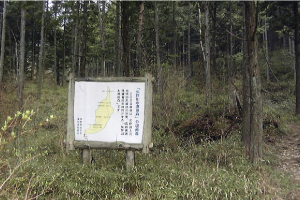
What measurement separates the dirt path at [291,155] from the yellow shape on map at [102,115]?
3.45m

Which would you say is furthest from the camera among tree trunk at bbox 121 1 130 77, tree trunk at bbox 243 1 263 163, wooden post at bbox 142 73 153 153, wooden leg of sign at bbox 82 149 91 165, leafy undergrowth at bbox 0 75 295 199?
tree trunk at bbox 121 1 130 77

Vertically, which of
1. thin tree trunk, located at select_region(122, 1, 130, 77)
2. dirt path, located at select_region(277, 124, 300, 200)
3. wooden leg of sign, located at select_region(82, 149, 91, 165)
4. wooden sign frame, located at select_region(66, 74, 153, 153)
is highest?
thin tree trunk, located at select_region(122, 1, 130, 77)

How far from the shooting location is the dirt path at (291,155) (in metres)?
5.34

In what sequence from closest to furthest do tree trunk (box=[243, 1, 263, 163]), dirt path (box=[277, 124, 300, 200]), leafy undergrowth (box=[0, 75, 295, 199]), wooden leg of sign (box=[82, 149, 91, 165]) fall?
leafy undergrowth (box=[0, 75, 295, 199]) → tree trunk (box=[243, 1, 263, 163]) → wooden leg of sign (box=[82, 149, 91, 165]) → dirt path (box=[277, 124, 300, 200])

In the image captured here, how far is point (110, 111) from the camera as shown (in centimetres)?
490

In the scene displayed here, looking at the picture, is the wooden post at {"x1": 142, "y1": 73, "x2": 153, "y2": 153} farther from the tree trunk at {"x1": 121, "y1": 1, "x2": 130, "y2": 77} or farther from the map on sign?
the tree trunk at {"x1": 121, "y1": 1, "x2": 130, "y2": 77}

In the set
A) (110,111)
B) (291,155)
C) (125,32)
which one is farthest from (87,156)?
(291,155)

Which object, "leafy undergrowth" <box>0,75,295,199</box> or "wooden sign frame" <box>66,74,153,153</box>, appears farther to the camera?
"wooden sign frame" <box>66,74,153,153</box>

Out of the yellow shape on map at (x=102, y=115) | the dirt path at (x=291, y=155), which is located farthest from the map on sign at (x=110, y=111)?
the dirt path at (x=291, y=155)

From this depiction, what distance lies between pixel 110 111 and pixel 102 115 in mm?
173

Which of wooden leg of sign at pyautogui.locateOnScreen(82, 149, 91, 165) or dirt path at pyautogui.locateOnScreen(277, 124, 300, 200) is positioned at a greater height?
wooden leg of sign at pyautogui.locateOnScreen(82, 149, 91, 165)

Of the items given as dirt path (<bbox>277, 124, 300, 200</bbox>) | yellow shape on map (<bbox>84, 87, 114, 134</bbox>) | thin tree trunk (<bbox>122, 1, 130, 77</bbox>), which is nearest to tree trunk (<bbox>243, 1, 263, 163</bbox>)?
dirt path (<bbox>277, 124, 300, 200</bbox>)

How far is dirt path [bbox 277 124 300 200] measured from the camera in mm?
5345

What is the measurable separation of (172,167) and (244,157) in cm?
167
